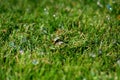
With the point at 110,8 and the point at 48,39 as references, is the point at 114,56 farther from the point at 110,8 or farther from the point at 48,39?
the point at 110,8

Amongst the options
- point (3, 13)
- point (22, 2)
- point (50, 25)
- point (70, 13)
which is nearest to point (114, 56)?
point (50, 25)

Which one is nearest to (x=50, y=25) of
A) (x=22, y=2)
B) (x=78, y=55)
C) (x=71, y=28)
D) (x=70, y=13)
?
(x=71, y=28)

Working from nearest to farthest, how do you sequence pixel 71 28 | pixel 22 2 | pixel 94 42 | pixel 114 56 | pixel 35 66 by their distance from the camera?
1. pixel 35 66
2. pixel 114 56
3. pixel 94 42
4. pixel 71 28
5. pixel 22 2

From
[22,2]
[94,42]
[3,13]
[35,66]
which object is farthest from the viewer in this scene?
[22,2]

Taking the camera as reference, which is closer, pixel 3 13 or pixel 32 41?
pixel 32 41

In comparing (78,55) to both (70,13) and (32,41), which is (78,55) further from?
(70,13)

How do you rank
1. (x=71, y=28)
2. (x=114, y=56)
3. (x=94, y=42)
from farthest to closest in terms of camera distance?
(x=71, y=28)
(x=94, y=42)
(x=114, y=56)

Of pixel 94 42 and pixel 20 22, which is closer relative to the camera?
pixel 94 42
